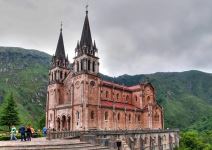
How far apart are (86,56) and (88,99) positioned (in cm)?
935

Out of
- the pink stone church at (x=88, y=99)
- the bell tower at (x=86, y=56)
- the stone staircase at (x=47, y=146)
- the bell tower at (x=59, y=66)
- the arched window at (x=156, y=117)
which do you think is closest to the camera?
the stone staircase at (x=47, y=146)

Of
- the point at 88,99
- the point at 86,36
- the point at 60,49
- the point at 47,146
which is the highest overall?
the point at 86,36

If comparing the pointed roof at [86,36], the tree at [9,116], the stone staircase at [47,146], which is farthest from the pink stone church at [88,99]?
the stone staircase at [47,146]

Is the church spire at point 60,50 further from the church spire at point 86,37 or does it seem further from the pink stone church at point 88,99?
the church spire at point 86,37

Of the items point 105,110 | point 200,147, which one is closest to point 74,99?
point 105,110

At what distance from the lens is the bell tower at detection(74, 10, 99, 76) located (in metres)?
58.2

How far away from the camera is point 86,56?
58250 mm

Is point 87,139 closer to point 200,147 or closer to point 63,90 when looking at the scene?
point 63,90

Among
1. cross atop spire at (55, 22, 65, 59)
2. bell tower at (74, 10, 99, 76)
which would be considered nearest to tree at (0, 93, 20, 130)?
cross atop spire at (55, 22, 65, 59)

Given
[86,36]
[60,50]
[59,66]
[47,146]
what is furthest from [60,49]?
[47,146]

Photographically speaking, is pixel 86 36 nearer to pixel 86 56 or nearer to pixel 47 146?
pixel 86 56

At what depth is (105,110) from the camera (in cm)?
5900

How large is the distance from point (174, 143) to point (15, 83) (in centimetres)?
14926

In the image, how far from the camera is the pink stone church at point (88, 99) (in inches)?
2226
